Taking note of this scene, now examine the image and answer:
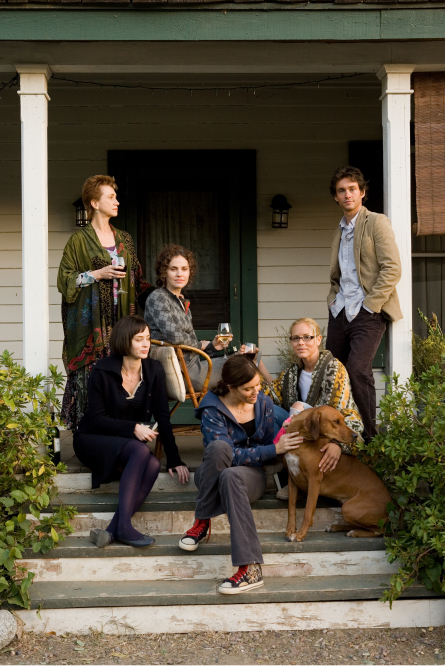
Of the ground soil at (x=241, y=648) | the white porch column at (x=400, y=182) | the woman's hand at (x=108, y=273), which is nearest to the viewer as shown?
the ground soil at (x=241, y=648)

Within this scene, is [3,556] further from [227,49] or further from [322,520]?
[227,49]

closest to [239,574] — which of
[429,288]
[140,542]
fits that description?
[140,542]

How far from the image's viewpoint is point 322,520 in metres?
4.00

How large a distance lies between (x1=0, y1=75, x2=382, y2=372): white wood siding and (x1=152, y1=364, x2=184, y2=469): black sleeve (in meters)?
2.28

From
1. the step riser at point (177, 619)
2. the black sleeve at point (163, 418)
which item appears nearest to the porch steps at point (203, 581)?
the step riser at point (177, 619)

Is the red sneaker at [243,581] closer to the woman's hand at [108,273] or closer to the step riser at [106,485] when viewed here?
the step riser at [106,485]

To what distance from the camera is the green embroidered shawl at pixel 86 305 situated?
14.3ft

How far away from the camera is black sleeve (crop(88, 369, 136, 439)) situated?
394cm

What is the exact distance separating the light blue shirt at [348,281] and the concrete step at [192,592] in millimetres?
1581

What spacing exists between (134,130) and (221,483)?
3761 millimetres

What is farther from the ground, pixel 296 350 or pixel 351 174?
pixel 351 174

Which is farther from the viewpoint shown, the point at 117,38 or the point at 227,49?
the point at 227,49

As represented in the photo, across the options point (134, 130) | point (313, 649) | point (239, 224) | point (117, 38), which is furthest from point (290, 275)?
point (313, 649)

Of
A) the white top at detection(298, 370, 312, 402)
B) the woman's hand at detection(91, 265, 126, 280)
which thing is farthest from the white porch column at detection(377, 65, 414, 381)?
the woman's hand at detection(91, 265, 126, 280)
